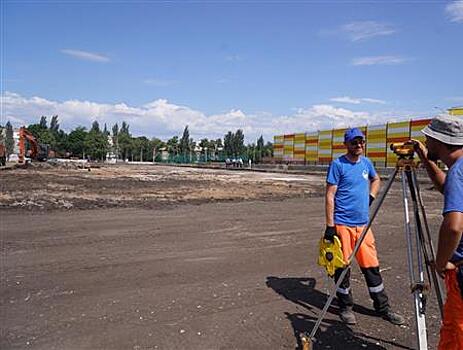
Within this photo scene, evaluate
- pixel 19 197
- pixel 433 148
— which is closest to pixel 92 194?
pixel 19 197

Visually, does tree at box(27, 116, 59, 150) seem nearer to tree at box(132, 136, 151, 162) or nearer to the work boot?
tree at box(132, 136, 151, 162)

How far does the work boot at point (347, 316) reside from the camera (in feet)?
15.0

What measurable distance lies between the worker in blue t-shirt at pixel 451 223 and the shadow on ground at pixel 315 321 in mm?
1381


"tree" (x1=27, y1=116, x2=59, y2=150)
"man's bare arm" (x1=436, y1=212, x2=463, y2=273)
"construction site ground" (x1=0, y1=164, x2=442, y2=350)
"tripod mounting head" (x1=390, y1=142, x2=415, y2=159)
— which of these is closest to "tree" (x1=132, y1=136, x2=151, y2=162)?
"tree" (x1=27, y1=116, x2=59, y2=150)

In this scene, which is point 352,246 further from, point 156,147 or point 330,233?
point 156,147

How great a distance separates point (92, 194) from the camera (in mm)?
17875

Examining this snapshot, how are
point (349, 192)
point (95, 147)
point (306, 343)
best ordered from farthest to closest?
1. point (95, 147)
2. point (349, 192)
3. point (306, 343)

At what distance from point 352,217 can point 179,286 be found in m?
2.37

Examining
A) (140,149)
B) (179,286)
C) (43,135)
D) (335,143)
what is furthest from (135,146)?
(179,286)

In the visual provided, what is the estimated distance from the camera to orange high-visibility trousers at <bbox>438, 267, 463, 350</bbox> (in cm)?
269

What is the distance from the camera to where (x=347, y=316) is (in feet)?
15.2

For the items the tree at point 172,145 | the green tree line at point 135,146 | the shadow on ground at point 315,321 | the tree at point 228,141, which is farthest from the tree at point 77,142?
the shadow on ground at point 315,321

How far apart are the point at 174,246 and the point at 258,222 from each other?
3.87 m

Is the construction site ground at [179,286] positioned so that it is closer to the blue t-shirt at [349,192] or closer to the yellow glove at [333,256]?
the yellow glove at [333,256]
